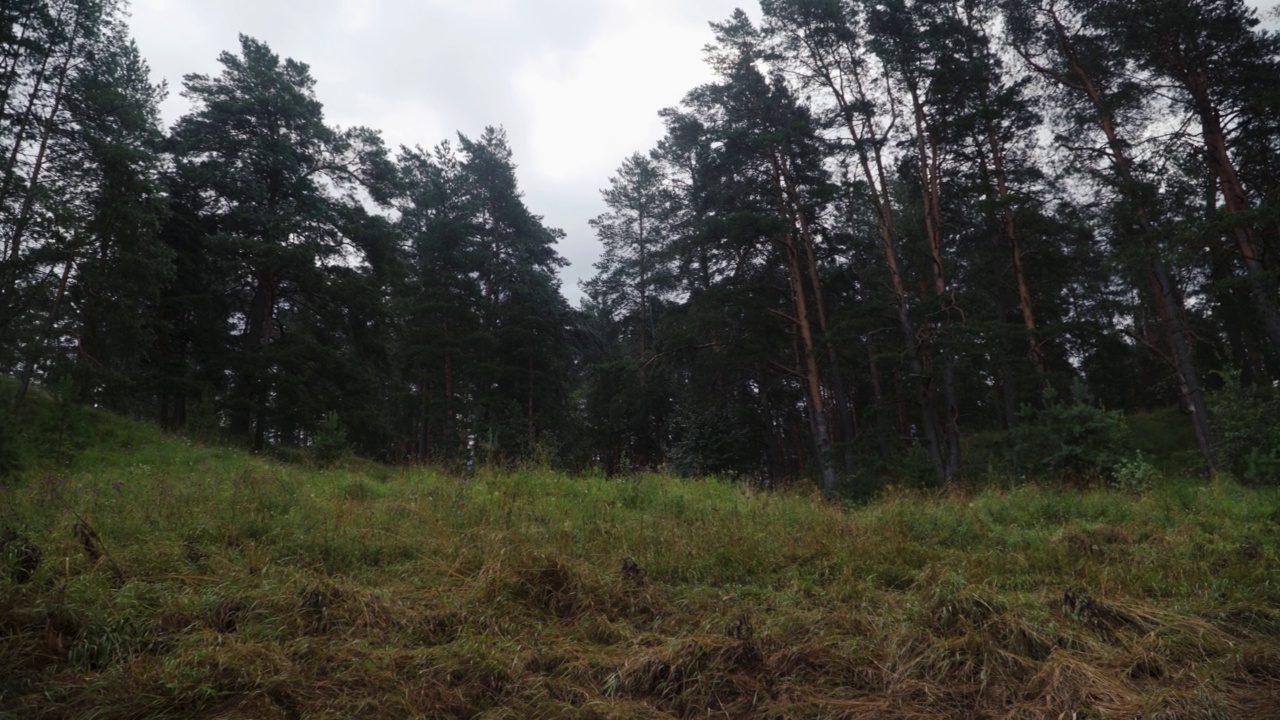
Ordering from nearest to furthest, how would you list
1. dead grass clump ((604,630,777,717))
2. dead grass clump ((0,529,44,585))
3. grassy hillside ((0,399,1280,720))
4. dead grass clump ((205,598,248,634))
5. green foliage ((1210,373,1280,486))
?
grassy hillside ((0,399,1280,720)), dead grass clump ((604,630,777,717)), dead grass clump ((205,598,248,634)), dead grass clump ((0,529,44,585)), green foliage ((1210,373,1280,486))

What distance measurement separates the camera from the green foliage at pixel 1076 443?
10867mm

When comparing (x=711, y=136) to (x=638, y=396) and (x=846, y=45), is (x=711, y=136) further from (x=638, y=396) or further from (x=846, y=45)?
(x=638, y=396)

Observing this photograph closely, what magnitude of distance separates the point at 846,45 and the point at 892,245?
5.84 m

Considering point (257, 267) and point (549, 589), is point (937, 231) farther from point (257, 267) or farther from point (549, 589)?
point (257, 267)

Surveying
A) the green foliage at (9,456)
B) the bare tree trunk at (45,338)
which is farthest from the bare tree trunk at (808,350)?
the bare tree trunk at (45,338)

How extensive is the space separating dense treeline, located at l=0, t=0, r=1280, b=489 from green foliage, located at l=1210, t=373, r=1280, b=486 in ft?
→ 2.43

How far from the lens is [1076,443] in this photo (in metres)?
11.2

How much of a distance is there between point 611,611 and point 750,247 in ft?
51.2

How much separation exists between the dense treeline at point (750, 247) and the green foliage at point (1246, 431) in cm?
74

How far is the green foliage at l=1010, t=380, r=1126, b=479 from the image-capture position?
1087 cm

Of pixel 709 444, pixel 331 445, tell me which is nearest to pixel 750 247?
pixel 709 444

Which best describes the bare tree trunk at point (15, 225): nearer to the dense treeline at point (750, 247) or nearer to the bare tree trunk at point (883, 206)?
the dense treeline at point (750, 247)

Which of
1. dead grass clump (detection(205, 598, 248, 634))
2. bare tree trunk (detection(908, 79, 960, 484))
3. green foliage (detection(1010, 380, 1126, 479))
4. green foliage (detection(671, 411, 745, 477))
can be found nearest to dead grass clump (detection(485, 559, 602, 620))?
dead grass clump (detection(205, 598, 248, 634))

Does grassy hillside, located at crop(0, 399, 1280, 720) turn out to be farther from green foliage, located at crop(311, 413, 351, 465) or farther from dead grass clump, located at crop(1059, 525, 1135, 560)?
green foliage, located at crop(311, 413, 351, 465)
